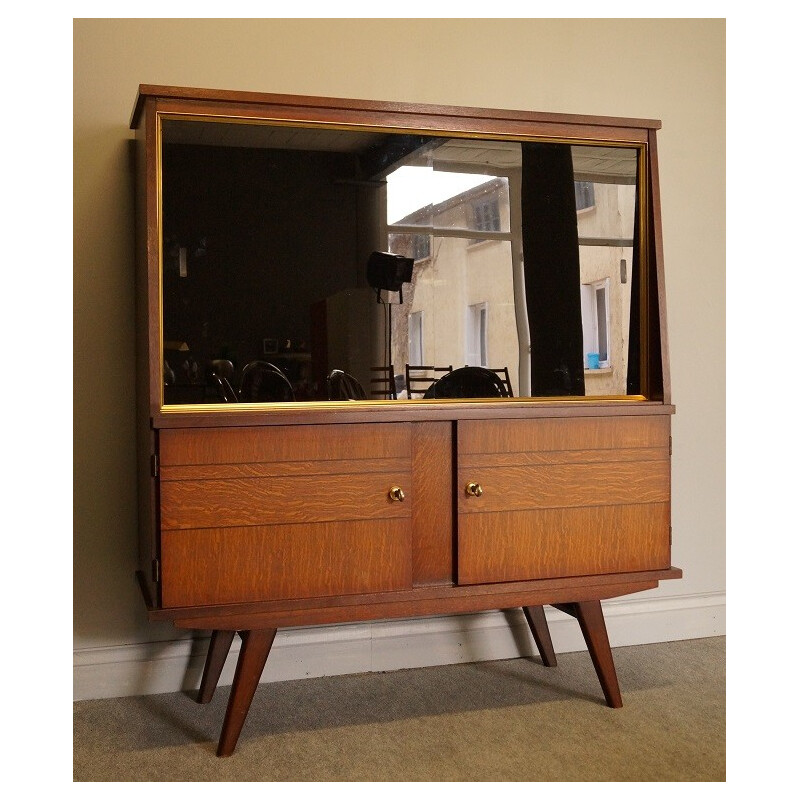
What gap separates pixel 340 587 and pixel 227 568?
0.86ft

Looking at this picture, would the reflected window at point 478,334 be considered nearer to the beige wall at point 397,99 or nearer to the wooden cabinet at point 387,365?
the wooden cabinet at point 387,365

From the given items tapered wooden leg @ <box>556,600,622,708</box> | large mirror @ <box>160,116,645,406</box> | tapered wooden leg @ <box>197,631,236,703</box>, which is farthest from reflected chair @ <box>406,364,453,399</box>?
tapered wooden leg @ <box>197,631,236,703</box>

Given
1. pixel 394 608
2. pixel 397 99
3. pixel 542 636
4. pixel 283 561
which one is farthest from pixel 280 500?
pixel 397 99

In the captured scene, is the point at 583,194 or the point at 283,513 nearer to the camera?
the point at 283,513

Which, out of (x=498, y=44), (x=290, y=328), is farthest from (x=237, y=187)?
(x=498, y=44)

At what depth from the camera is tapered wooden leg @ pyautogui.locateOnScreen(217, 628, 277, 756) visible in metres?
2.07

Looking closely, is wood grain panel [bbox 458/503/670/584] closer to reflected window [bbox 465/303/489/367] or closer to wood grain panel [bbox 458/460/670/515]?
wood grain panel [bbox 458/460/670/515]

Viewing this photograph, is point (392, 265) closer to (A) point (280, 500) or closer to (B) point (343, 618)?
(A) point (280, 500)

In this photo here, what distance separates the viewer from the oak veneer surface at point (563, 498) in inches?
86.0

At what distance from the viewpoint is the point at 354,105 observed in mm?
2121

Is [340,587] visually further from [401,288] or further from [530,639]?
[530,639]

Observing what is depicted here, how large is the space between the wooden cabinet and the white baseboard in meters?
0.17

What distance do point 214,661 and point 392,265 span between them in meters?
1.12

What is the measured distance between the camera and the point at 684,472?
298 centimetres
